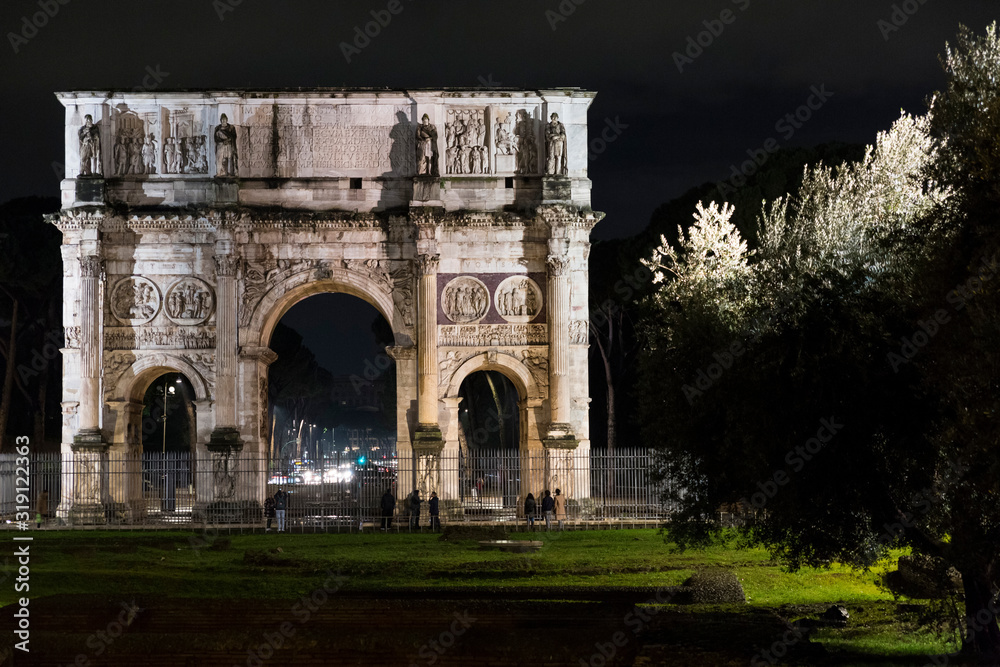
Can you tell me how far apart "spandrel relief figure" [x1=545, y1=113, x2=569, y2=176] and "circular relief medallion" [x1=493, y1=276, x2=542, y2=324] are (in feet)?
9.29

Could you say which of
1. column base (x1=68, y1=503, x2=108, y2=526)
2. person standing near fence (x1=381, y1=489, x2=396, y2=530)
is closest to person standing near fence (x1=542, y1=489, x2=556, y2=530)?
person standing near fence (x1=381, y1=489, x2=396, y2=530)

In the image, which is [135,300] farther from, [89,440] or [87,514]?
[87,514]

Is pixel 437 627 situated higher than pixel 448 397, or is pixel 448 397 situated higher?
pixel 448 397

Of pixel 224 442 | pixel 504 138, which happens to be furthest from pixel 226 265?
pixel 504 138

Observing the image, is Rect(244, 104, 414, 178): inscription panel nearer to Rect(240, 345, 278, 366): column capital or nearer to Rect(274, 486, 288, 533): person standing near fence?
Rect(240, 345, 278, 366): column capital

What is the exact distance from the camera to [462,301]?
1174 inches

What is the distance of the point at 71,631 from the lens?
11.6 metres

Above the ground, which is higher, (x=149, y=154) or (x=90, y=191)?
(x=149, y=154)

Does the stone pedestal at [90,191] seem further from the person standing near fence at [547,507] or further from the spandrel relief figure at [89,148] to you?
the person standing near fence at [547,507]

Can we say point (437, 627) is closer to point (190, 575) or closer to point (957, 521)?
point (957, 521)

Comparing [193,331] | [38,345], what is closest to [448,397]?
[193,331]

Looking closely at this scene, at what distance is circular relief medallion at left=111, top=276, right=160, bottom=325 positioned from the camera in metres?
29.8

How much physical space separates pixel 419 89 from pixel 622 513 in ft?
38.9

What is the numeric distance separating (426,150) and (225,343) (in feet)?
22.9
